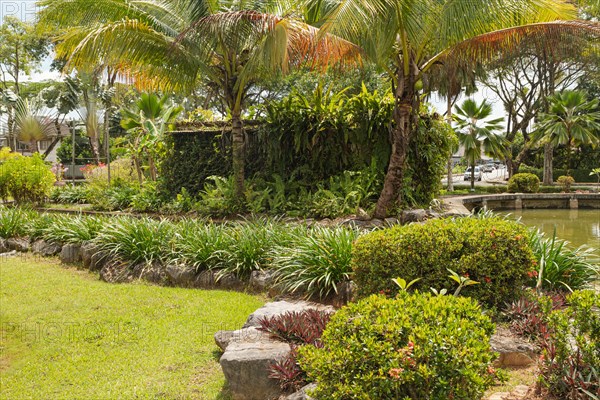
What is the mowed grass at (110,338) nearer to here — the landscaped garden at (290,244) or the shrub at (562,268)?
the landscaped garden at (290,244)

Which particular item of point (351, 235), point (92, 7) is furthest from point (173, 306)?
point (92, 7)

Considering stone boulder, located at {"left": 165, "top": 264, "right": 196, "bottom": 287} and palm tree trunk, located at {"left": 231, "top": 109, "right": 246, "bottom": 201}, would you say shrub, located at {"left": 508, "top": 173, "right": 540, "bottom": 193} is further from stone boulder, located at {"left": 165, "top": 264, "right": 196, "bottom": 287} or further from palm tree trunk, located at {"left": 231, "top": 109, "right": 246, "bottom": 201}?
stone boulder, located at {"left": 165, "top": 264, "right": 196, "bottom": 287}

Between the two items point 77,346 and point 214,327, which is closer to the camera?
point 77,346

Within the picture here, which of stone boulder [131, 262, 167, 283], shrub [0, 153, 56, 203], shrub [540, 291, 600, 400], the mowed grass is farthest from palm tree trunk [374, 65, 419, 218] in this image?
shrub [0, 153, 56, 203]

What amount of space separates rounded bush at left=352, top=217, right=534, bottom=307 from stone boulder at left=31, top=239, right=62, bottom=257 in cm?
707

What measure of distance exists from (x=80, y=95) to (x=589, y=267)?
Answer: 3486cm

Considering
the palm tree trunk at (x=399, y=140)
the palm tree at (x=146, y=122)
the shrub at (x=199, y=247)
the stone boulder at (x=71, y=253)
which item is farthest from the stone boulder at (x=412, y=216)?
the palm tree at (x=146, y=122)

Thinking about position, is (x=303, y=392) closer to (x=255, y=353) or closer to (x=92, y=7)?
(x=255, y=353)

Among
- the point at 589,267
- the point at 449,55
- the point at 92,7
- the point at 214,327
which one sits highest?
the point at 92,7

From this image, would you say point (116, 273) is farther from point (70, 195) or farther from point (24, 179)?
point (70, 195)

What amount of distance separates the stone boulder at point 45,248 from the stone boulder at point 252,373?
274 inches

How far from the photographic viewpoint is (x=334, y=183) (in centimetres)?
1098

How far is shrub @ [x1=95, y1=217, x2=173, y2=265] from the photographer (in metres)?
7.96

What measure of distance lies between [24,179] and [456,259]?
1409cm
